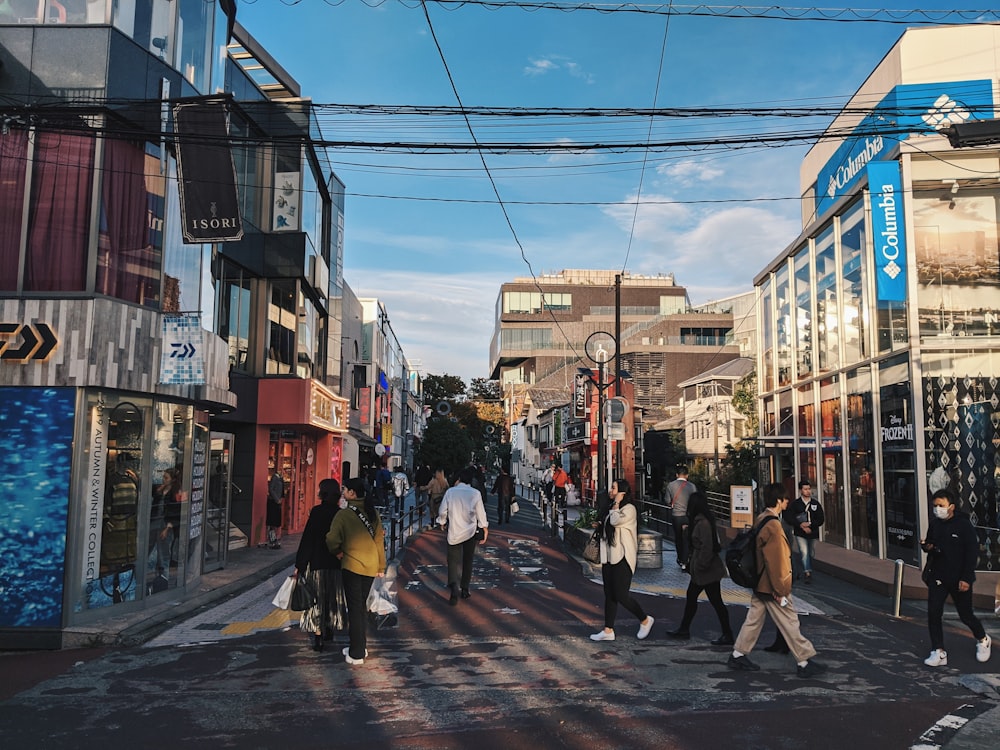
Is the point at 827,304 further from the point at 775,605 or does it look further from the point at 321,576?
the point at 321,576

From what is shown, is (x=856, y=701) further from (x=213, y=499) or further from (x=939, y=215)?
(x=213, y=499)

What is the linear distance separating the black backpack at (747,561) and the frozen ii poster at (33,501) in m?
7.17

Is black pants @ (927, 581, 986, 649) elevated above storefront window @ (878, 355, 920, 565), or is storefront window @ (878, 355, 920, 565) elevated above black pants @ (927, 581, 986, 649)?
storefront window @ (878, 355, 920, 565)

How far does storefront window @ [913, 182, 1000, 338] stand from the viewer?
15336 mm

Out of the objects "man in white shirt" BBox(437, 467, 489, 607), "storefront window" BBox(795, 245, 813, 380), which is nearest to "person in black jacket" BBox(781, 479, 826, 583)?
"man in white shirt" BBox(437, 467, 489, 607)

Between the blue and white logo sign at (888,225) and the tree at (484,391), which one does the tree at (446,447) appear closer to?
the blue and white logo sign at (888,225)

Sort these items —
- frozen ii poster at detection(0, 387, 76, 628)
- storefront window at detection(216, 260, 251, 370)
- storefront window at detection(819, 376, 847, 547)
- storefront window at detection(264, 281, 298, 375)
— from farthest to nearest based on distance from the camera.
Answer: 1. storefront window at detection(264, 281, 298, 375)
2. storefront window at detection(819, 376, 847, 547)
3. storefront window at detection(216, 260, 251, 370)
4. frozen ii poster at detection(0, 387, 76, 628)

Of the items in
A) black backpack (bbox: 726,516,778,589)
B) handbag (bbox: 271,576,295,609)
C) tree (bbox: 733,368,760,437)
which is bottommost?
handbag (bbox: 271,576,295,609)

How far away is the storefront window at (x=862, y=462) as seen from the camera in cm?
1705

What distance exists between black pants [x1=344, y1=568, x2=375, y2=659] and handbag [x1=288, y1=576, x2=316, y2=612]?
456 mm

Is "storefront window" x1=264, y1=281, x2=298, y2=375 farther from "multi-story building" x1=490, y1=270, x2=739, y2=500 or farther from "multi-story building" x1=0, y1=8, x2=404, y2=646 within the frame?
"multi-story building" x1=490, y1=270, x2=739, y2=500

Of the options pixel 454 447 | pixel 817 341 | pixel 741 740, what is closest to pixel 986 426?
pixel 817 341

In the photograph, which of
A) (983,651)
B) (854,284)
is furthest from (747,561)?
(854,284)

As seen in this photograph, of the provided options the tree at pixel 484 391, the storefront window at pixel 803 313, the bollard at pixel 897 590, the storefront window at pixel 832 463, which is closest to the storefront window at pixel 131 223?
the bollard at pixel 897 590
